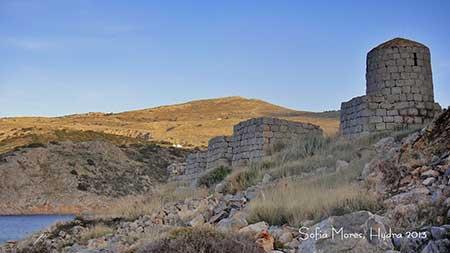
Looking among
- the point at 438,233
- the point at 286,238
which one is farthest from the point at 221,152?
the point at 438,233

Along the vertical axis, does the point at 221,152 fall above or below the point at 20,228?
above

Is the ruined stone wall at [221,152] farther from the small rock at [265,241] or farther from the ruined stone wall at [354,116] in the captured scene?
the small rock at [265,241]

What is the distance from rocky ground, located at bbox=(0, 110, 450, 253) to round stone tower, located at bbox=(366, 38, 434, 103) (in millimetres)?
→ 4465

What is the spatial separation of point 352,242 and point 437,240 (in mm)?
869

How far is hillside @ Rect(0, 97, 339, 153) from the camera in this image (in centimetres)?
6175

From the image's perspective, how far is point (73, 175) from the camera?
1721 inches

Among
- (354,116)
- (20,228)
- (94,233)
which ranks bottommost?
(20,228)

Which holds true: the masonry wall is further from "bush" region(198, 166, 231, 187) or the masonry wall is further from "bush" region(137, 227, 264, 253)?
"bush" region(137, 227, 264, 253)

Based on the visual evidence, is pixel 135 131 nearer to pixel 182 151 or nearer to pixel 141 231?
pixel 182 151

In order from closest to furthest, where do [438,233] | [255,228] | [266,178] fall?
[438,233], [255,228], [266,178]

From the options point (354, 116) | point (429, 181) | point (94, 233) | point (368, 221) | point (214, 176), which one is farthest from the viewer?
point (214, 176)

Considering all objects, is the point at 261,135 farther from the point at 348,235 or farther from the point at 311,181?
the point at 348,235

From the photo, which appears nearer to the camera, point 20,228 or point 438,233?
point 438,233

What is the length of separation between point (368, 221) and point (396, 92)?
36.6 ft
